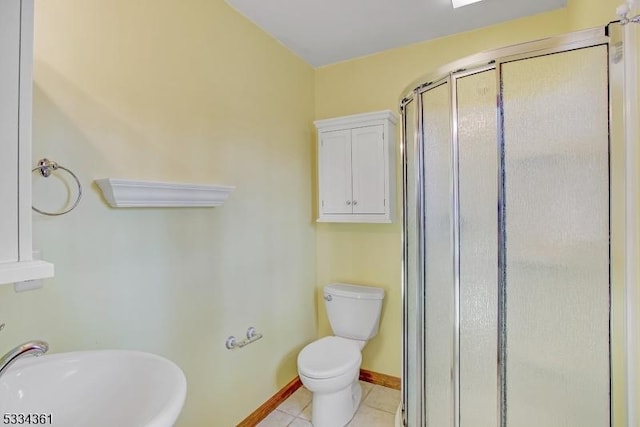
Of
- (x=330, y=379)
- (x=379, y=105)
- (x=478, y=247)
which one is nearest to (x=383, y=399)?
(x=330, y=379)

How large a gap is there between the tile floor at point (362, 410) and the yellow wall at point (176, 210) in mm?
149

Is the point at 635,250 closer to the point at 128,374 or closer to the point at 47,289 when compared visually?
the point at 128,374

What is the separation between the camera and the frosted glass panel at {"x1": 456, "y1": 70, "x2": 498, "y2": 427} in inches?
48.4

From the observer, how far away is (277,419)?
6.64 feet

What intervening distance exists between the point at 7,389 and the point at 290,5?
6.64ft

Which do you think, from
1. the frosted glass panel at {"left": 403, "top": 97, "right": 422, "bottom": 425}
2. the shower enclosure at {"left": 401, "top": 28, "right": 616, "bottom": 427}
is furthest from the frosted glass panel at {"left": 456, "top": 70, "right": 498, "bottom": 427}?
the frosted glass panel at {"left": 403, "top": 97, "right": 422, "bottom": 425}

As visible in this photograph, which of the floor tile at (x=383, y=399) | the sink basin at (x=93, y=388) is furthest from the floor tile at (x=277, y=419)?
the sink basin at (x=93, y=388)

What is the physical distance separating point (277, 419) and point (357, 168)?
5.61ft

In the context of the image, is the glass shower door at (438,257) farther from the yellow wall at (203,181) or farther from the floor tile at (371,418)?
the yellow wall at (203,181)

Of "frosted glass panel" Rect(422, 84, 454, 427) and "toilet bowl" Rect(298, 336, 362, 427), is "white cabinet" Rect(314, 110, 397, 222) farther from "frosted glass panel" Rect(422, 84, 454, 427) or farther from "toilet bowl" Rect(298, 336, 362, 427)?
"toilet bowl" Rect(298, 336, 362, 427)

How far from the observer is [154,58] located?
56.4 inches

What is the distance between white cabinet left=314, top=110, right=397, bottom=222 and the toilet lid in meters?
0.84

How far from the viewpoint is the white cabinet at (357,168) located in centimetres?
219

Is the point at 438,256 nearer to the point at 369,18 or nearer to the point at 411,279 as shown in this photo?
the point at 411,279
